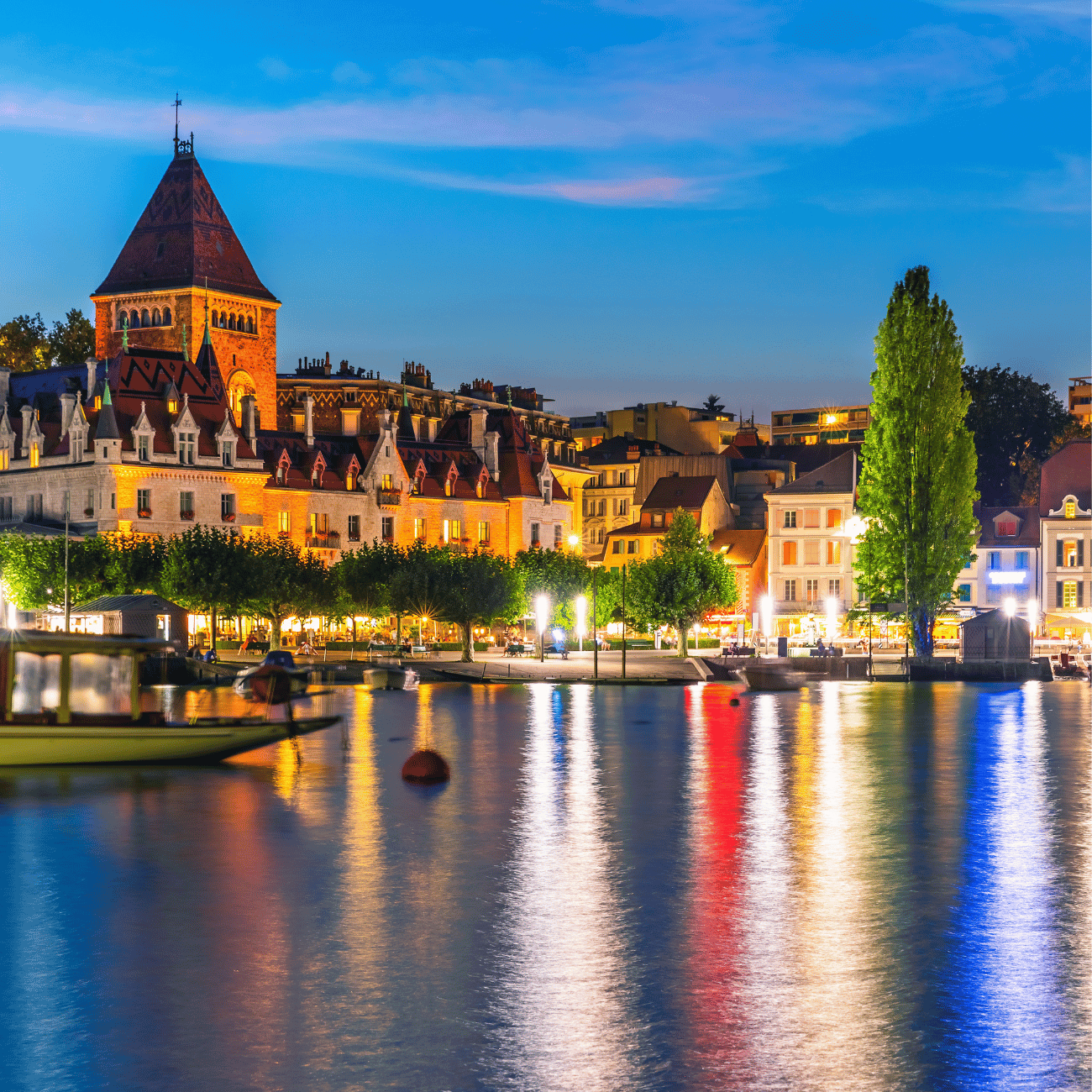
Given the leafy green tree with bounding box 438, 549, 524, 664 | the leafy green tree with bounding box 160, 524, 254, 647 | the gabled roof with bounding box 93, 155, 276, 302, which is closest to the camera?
the leafy green tree with bounding box 438, 549, 524, 664

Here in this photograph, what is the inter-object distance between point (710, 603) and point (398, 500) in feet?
103

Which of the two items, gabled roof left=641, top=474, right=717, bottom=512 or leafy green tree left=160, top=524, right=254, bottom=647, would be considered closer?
leafy green tree left=160, top=524, right=254, bottom=647

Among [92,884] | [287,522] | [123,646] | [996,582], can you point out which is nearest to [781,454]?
[996,582]

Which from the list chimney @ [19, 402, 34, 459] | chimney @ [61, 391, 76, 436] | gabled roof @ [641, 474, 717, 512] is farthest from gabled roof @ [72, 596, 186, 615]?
gabled roof @ [641, 474, 717, 512]

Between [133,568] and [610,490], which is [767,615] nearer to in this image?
[133,568]

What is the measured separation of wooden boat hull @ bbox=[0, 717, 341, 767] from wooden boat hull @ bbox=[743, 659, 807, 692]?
3849 centimetres

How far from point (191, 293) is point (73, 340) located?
14.3 meters

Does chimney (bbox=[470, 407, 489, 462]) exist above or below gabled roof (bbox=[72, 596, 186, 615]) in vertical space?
above

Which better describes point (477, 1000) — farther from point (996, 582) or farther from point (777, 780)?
point (996, 582)

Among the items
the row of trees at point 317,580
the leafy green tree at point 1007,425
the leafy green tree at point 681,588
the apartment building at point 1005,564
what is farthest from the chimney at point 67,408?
the leafy green tree at point 1007,425

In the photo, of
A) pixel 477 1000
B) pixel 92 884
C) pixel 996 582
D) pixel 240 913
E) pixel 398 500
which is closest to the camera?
pixel 477 1000

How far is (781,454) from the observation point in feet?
502

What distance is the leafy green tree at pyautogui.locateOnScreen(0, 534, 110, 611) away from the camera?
95.9 m

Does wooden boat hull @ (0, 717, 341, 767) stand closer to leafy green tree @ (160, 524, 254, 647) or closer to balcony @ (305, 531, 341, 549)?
leafy green tree @ (160, 524, 254, 647)
